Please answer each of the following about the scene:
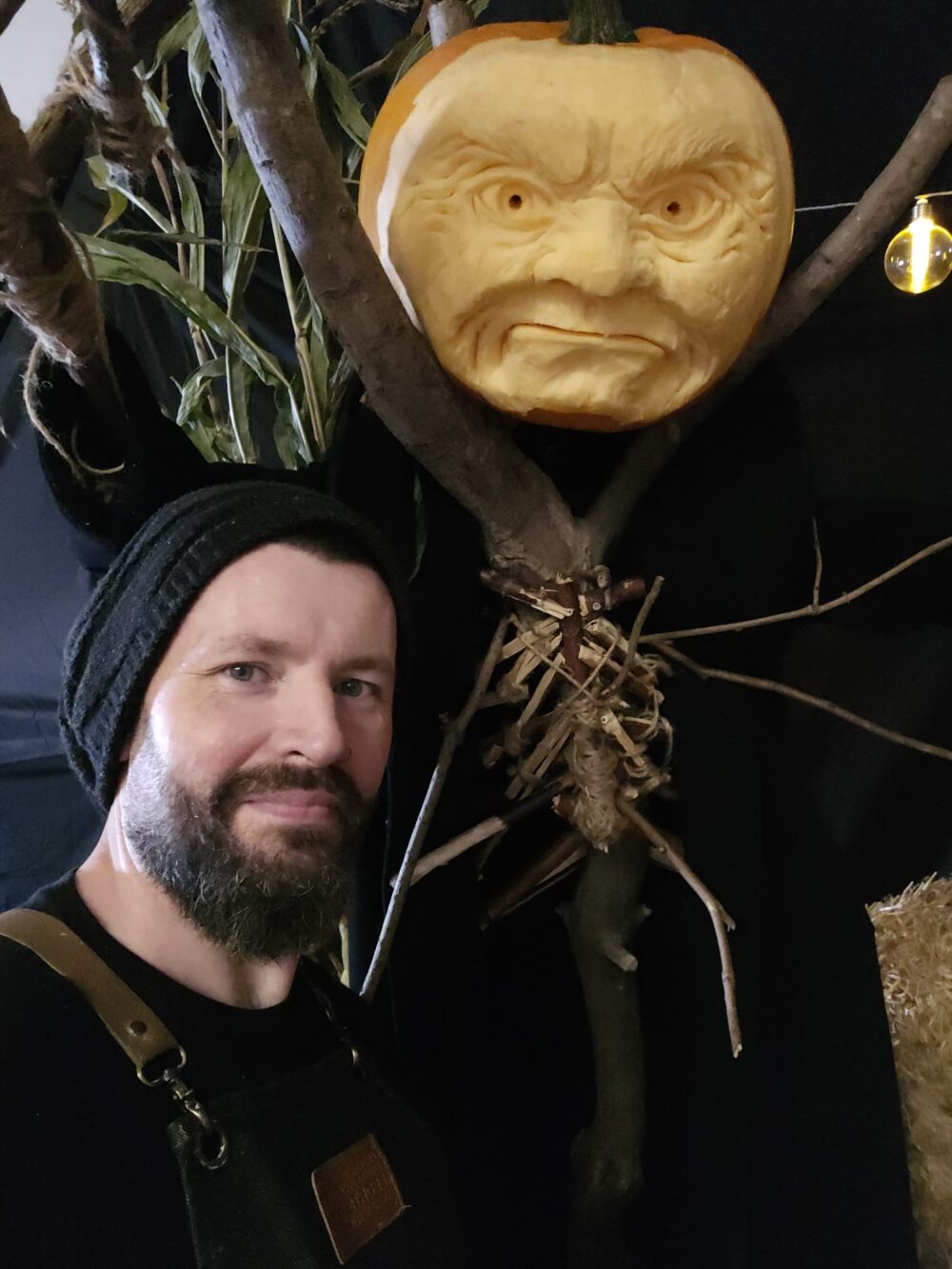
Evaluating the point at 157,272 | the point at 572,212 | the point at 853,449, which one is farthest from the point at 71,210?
the point at 853,449

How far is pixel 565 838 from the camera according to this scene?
0.81 meters

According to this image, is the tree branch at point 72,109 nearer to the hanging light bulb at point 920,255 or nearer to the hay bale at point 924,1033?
the hanging light bulb at point 920,255

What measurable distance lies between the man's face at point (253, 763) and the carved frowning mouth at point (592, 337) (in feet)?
0.71

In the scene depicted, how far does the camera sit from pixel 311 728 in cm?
61

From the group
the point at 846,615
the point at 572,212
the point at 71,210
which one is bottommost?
the point at 846,615

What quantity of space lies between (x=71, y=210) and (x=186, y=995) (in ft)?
3.46

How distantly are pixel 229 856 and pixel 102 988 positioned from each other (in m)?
0.10

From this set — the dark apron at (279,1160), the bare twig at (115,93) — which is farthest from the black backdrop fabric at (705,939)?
the bare twig at (115,93)

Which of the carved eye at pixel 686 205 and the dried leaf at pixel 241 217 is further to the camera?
the dried leaf at pixel 241 217

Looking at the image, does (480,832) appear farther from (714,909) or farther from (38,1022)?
Answer: (38,1022)

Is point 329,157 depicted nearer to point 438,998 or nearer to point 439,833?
point 439,833

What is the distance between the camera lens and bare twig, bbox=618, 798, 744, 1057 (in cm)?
66

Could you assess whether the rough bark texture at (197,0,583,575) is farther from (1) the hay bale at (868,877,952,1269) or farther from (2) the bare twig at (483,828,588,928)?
(1) the hay bale at (868,877,952,1269)

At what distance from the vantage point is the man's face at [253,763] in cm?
61
